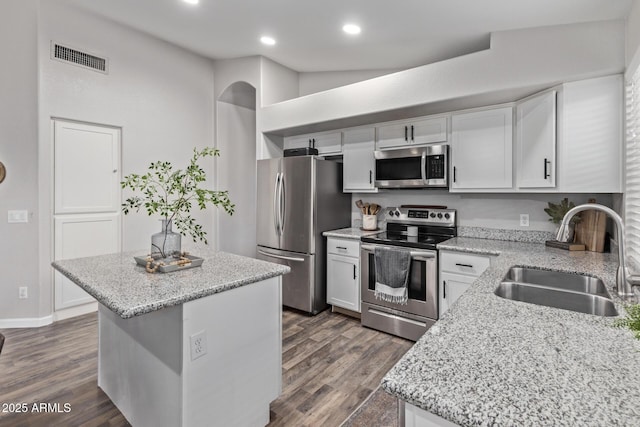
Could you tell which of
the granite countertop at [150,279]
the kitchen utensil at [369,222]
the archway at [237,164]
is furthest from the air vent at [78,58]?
the kitchen utensil at [369,222]

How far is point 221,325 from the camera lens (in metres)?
1.63

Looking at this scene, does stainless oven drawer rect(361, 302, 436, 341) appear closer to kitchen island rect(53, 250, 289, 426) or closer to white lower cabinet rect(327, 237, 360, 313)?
white lower cabinet rect(327, 237, 360, 313)

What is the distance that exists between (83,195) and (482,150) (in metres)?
3.98

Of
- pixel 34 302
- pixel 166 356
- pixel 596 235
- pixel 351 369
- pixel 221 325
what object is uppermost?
pixel 596 235

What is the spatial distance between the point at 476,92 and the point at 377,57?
141cm

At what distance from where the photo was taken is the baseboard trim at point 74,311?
338 centimetres

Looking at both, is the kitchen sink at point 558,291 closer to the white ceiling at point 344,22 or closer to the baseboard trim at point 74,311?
the white ceiling at point 344,22

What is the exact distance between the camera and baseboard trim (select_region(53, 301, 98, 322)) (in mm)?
3380

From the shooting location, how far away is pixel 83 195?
349 cm

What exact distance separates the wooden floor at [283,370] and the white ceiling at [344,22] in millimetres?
2744

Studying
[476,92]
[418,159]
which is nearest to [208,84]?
[418,159]

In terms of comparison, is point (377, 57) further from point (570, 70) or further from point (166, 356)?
point (166, 356)

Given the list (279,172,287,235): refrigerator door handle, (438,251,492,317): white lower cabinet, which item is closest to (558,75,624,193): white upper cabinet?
(438,251,492,317): white lower cabinet

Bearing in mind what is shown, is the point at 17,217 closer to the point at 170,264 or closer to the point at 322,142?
the point at 170,264
